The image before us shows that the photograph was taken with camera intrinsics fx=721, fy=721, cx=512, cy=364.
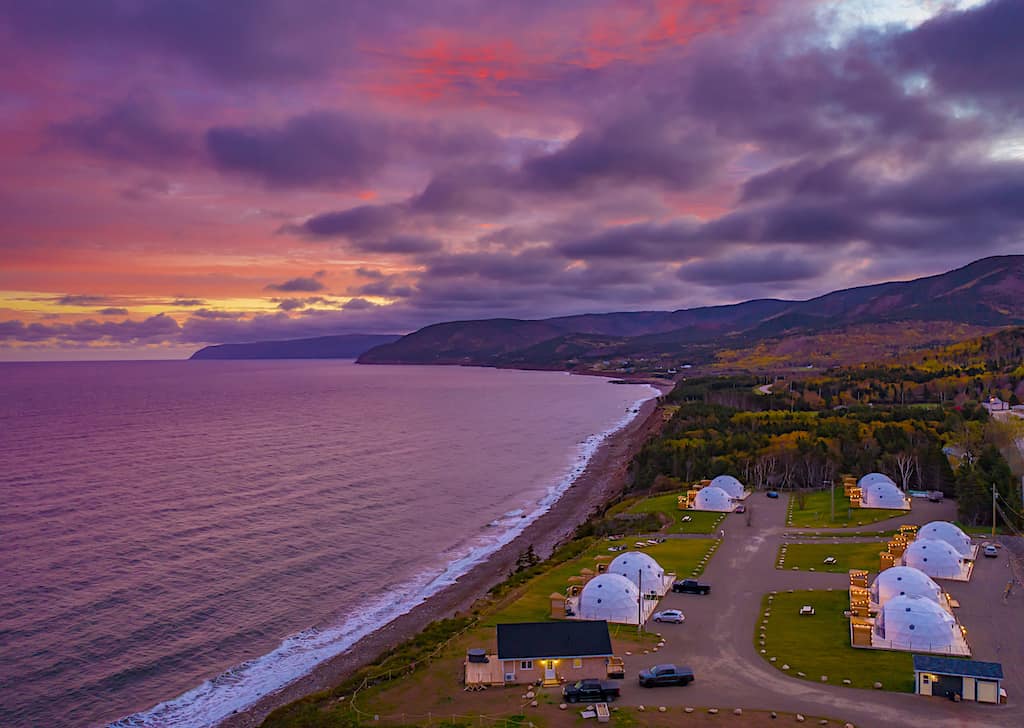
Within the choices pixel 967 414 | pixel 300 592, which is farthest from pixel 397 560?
pixel 967 414

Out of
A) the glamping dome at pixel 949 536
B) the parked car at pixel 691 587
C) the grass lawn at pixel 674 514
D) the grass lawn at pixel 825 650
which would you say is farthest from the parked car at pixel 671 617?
the grass lawn at pixel 674 514

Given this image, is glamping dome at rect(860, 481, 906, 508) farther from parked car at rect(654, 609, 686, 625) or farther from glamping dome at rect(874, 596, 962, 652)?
parked car at rect(654, 609, 686, 625)

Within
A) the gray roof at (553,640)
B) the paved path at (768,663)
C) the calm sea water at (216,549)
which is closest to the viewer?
the paved path at (768,663)

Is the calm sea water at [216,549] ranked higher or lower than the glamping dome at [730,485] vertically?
lower

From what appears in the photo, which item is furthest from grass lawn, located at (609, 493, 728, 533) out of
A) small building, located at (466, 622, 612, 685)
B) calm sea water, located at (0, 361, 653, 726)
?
small building, located at (466, 622, 612, 685)

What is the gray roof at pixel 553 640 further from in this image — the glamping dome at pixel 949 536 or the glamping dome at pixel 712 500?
the glamping dome at pixel 712 500

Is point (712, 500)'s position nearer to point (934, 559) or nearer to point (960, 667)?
point (934, 559)
